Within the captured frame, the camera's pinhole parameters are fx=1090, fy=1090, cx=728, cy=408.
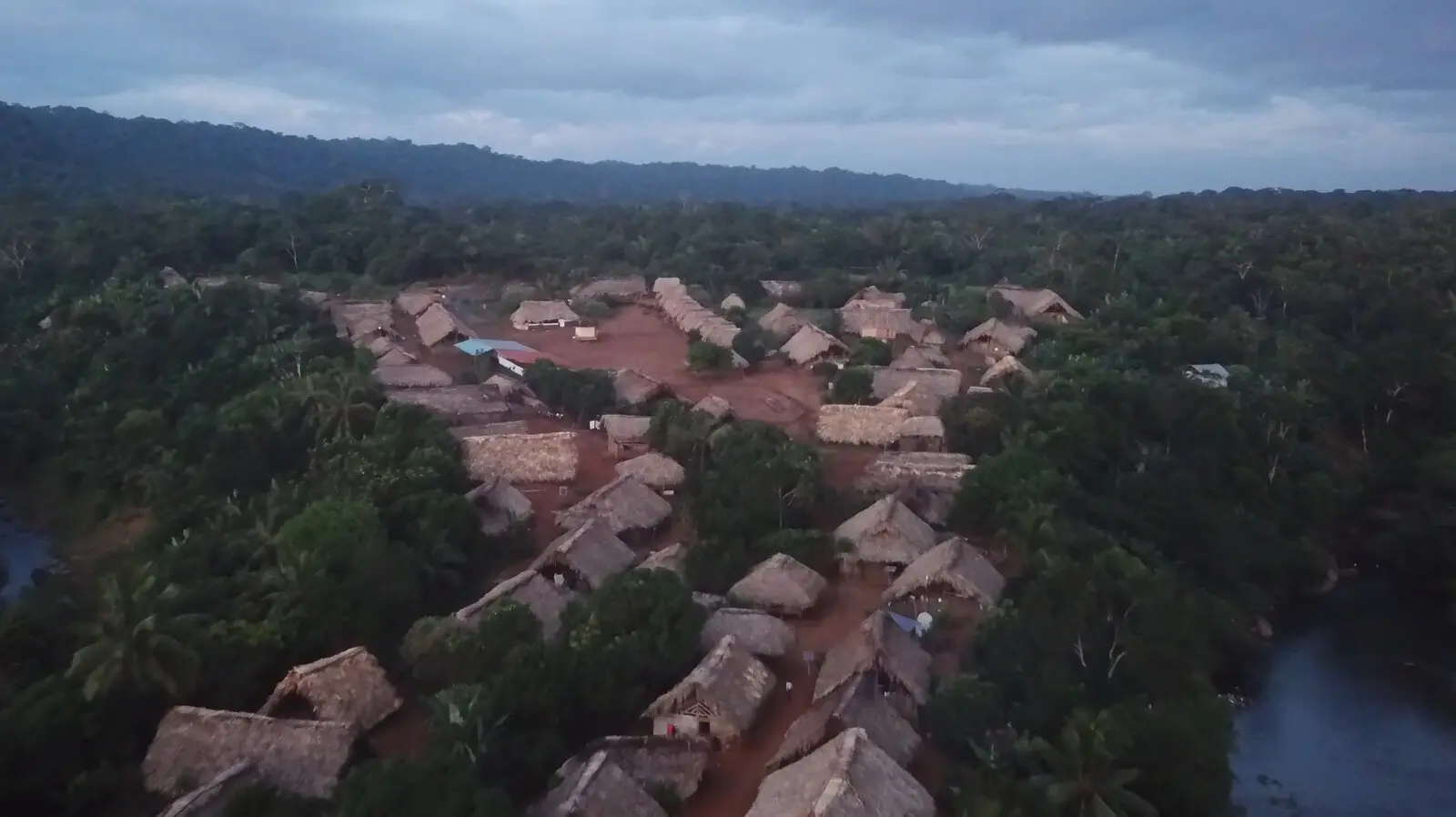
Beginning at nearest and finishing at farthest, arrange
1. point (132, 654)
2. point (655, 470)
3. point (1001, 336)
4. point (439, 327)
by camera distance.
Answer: point (132, 654), point (655, 470), point (1001, 336), point (439, 327)

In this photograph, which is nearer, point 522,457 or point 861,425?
point 522,457

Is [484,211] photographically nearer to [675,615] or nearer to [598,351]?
[598,351]

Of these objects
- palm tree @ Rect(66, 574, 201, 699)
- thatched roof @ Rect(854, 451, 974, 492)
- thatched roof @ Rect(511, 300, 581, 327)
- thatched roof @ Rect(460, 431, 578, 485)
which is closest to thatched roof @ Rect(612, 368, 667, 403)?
thatched roof @ Rect(460, 431, 578, 485)

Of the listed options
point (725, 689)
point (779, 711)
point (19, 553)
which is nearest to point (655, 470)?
point (779, 711)

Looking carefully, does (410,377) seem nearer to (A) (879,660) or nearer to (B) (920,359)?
(B) (920,359)

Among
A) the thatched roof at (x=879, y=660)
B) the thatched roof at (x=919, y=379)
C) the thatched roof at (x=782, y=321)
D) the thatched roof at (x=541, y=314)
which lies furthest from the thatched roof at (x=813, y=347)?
the thatched roof at (x=879, y=660)

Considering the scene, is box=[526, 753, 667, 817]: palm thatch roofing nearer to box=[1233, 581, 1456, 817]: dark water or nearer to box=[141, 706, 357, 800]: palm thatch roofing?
box=[141, 706, 357, 800]: palm thatch roofing

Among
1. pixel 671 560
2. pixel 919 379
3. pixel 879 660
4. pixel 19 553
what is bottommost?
pixel 19 553
